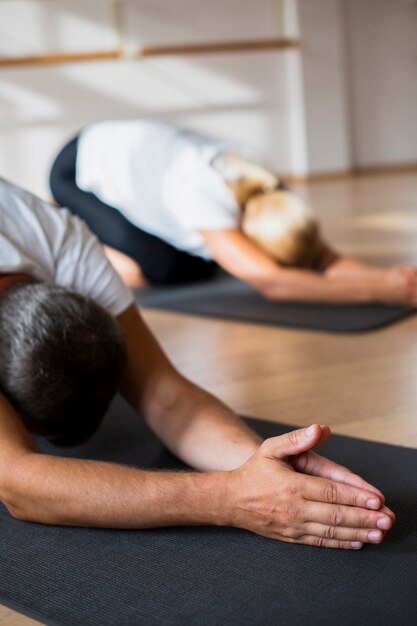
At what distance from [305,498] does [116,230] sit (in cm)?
218

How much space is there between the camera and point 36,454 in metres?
1.35

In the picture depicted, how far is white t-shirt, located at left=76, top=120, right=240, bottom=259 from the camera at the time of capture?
9.60 feet

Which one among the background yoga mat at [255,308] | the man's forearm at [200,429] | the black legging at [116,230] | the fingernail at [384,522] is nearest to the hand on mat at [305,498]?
the fingernail at [384,522]

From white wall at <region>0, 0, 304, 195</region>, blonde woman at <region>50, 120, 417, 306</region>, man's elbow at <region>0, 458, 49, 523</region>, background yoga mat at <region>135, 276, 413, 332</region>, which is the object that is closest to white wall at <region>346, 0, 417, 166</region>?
white wall at <region>0, 0, 304, 195</region>

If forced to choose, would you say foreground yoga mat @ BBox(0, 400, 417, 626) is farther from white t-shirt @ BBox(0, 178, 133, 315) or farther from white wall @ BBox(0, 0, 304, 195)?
white wall @ BBox(0, 0, 304, 195)

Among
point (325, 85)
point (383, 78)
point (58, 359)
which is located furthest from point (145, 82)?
point (58, 359)

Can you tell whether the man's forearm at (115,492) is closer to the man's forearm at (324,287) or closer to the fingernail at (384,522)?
the fingernail at (384,522)

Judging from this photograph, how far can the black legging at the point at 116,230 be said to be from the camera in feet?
10.9

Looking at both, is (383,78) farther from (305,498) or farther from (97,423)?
(305,498)

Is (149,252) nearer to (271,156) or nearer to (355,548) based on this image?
(355,548)

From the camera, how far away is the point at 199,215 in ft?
9.61

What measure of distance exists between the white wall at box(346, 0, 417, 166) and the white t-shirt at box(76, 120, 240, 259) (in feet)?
17.6

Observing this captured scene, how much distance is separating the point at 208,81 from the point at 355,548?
22.1ft

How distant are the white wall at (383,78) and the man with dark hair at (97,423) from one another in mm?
6972
